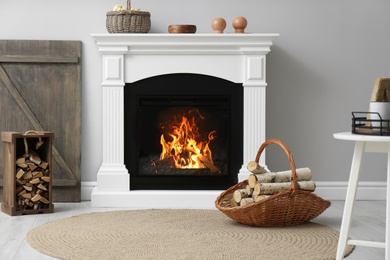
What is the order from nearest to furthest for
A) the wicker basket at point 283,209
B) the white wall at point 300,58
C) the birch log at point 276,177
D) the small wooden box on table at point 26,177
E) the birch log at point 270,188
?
1. the wicker basket at point 283,209
2. the birch log at point 270,188
3. the birch log at point 276,177
4. the small wooden box on table at point 26,177
5. the white wall at point 300,58

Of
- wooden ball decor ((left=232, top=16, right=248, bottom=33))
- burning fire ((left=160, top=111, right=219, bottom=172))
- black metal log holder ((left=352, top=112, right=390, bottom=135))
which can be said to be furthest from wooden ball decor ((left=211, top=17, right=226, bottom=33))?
black metal log holder ((left=352, top=112, right=390, bottom=135))

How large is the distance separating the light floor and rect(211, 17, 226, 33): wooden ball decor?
1522 mm

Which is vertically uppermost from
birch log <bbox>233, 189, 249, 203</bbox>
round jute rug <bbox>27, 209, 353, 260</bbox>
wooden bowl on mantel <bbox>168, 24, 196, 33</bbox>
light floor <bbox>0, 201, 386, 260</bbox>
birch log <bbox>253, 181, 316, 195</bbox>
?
wooden bowl on mantel <bbox>168, 24, 196, 33</bbox>

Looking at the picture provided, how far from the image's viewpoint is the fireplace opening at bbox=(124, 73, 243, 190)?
516 centimetres

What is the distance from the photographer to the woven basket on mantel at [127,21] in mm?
5031

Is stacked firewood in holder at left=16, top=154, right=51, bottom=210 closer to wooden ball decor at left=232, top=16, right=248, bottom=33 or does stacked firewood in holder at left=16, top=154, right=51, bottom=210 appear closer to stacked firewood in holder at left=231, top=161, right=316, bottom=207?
stacked firewood in holder at left=231, top=161, right=316, bottom=207

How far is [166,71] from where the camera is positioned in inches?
202

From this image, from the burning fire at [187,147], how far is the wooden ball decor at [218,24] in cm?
68


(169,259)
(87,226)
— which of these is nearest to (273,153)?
(87,226)

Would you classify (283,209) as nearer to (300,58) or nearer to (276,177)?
(276,177)

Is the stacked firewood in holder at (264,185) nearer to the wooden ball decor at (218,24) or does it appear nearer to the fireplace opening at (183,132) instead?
the fireplace opening at (183,132)

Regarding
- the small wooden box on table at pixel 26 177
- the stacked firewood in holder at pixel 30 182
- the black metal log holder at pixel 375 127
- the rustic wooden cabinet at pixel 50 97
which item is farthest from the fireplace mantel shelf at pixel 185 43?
the black metal log holder at pixel 375 127

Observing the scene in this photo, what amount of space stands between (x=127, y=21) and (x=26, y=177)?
132 cm

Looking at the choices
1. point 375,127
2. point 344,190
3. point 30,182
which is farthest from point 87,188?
point 375,127
